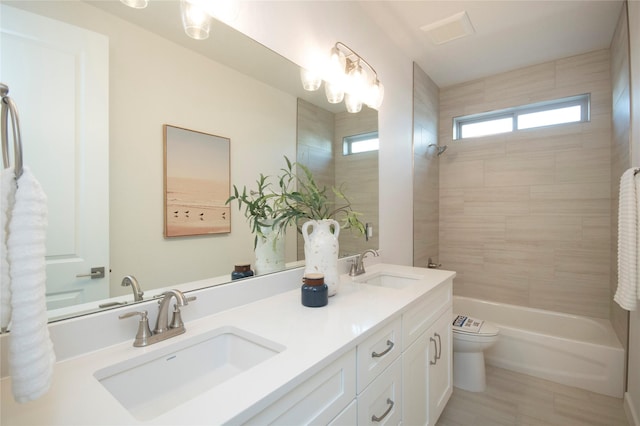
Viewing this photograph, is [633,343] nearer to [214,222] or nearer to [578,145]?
[578,145]

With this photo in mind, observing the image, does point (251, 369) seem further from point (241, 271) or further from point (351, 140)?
point (351, 140)

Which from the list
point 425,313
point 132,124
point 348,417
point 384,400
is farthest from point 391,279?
point 132,124

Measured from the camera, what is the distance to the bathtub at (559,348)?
1.99m

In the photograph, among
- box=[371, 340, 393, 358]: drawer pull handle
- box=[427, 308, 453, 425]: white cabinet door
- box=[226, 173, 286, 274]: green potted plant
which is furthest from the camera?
box=[427, 308, 453, 425]: white cabinet door

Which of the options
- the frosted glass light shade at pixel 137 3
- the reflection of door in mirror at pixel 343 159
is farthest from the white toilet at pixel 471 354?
the frosted glass light shade at pixel 137 3

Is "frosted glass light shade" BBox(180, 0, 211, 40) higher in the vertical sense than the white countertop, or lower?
higher

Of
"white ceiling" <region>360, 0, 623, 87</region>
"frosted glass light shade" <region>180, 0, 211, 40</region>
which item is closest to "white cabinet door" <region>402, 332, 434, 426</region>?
"frosted glass light shade" <region>180, 0, 211, 40</region>

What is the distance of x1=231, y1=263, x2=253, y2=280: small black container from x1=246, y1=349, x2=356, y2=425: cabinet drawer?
0.57 metres

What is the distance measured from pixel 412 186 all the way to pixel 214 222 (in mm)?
1916

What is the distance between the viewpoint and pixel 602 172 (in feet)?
7.77

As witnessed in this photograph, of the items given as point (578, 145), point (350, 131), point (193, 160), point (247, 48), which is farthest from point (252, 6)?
point (578, 145)

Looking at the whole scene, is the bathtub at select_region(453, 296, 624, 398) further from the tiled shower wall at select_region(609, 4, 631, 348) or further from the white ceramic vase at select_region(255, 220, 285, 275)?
the white ceramic vase at select_region(255, 220, 285, 275)

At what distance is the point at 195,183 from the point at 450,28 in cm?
214

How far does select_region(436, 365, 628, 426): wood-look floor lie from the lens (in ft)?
5.78
